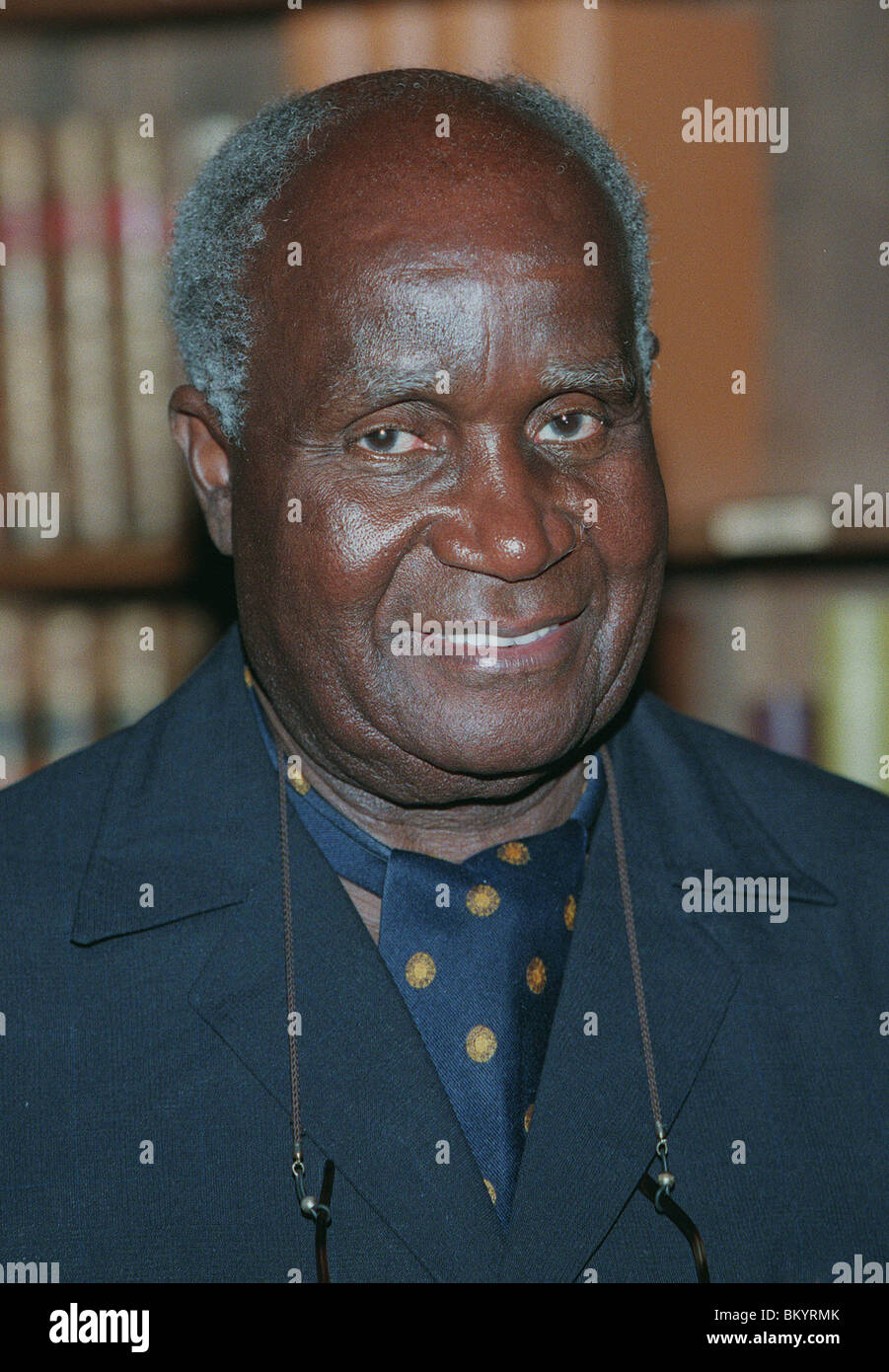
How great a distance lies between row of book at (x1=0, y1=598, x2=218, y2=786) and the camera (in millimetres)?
2121

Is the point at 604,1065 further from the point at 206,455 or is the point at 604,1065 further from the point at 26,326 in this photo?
the point at 26,326

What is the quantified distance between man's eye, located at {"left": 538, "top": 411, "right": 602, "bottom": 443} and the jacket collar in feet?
1.18

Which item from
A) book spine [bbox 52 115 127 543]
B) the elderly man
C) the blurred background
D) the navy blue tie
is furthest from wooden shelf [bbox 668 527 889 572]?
the navy blue tie

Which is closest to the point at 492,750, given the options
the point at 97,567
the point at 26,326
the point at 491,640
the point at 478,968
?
the point at 491,640

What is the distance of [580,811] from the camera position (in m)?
1.32

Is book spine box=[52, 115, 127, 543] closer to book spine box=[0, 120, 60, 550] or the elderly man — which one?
book spine box=[0, 120, 60, 550]

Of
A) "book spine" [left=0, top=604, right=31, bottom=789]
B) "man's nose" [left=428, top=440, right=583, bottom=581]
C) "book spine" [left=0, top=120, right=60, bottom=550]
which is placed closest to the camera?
"man's nose" [left=428, top=440, right=583, bottom=581]

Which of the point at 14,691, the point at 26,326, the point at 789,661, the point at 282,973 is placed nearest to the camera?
the point at 282,973

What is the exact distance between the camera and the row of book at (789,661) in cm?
216

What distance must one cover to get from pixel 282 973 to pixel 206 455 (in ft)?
1.48

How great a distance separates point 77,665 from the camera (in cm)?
215

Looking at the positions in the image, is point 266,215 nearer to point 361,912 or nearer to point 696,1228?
point 361,912

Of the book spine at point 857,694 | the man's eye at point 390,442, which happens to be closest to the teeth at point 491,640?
the man's eye at point 390,442

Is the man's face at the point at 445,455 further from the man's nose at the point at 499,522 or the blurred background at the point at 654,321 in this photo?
the blurred background at the point at 654,321
